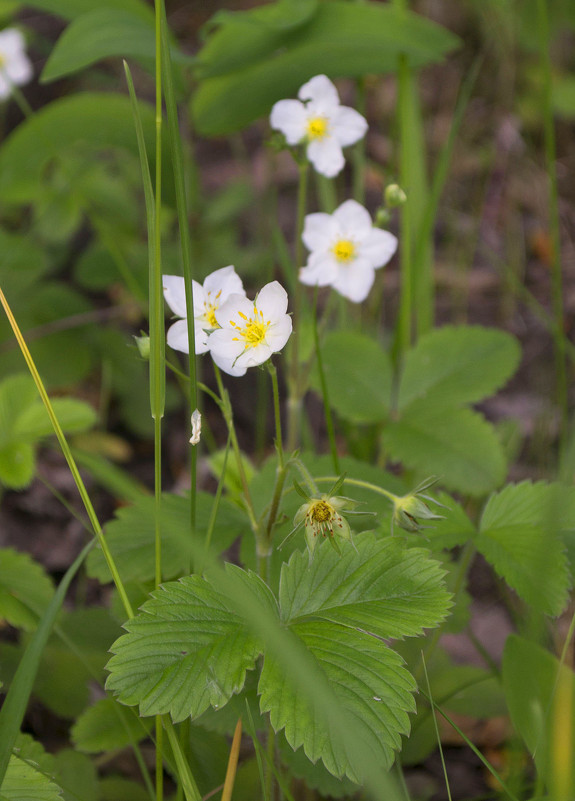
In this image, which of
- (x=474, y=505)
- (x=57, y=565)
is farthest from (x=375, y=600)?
(x=57, y=565)

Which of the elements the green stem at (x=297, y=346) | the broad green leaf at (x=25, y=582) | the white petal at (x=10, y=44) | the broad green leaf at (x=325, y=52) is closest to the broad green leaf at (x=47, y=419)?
the broad green leaf at (x=25, y=582)

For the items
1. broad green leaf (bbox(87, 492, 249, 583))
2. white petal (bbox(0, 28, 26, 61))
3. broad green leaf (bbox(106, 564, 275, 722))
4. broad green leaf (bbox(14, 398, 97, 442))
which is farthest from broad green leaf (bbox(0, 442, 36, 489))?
white petal (bbox(0, 28, 26, 61))

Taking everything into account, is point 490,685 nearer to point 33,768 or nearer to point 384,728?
point 384,728

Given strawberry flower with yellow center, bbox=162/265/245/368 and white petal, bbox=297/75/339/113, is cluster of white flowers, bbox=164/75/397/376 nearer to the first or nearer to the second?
white petal, bbox=297/75/339/113

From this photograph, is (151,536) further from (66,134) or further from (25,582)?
(66,134)

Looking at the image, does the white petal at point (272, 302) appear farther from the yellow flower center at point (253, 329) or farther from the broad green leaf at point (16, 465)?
the broad green leaf at point (16, 465)

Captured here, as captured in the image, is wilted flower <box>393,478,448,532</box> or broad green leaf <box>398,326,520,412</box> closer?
wilted flower <box>393,478,448,532</box>

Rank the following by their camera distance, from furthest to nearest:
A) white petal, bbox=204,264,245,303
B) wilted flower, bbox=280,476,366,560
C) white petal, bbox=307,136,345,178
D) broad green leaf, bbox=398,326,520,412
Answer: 1. broad green leaf, bbox=398,326,520,412
2. white petal, bbox=307,136,345,178
3. white petal, bbox=204,264,245,303
4. wilted flower, bbox=280,476,366,560
